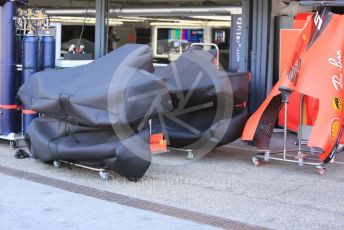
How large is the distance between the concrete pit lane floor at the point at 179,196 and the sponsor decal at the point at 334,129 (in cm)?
52

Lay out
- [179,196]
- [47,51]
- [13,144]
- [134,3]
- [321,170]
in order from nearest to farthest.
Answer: [179,196], [321,170], [47,51], [13,144], [134,3]

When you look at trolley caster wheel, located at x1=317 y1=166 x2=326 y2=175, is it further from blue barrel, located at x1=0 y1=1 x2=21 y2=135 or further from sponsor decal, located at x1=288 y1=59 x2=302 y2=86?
blue barrel, located at x1=0 y1=1 x2=21 y2=135

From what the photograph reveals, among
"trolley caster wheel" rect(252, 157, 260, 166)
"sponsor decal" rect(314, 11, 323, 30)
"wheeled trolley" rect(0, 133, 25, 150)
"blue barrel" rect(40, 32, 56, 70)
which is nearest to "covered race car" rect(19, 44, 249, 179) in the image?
"trolley caster wheel" rect(252, 157, 260, 166)

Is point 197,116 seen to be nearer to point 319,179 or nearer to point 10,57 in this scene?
point 319,179

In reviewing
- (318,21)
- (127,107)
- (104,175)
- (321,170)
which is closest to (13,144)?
(104,175)

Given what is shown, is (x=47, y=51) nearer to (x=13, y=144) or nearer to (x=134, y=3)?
(x=13, y=144)

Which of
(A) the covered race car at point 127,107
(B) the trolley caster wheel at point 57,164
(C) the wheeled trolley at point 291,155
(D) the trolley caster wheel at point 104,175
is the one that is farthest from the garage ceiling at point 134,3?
(D) the trolley caster wheel at point 104,175

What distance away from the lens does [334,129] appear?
707 centimetres

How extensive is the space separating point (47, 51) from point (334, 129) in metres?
4.16

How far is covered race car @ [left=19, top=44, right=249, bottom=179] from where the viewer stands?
6.66 meters

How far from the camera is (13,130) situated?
8.84 m

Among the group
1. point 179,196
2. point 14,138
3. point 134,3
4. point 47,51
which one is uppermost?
point 134,3

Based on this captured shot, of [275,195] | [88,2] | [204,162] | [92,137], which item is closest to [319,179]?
[275,195]

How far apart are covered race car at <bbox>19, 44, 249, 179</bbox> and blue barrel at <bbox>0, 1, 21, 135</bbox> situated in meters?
1.20
